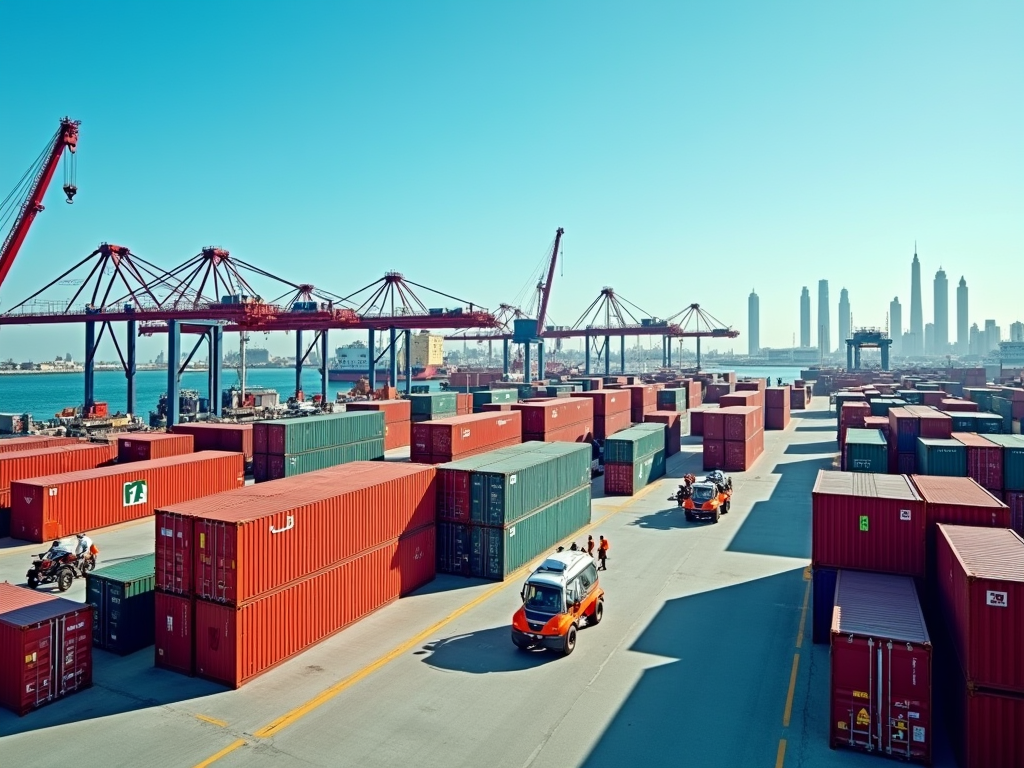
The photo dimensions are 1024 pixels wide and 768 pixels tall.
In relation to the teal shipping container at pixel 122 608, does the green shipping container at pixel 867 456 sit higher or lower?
higher

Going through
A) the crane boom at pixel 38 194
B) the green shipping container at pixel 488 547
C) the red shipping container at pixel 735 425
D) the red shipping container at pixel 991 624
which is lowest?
the green shipping container at pixel 488 547

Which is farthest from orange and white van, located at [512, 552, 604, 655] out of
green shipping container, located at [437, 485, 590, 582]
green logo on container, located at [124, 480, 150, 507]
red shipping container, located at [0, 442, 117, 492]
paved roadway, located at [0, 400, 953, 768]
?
red shipping container, located at [0, 442, 117, 492]

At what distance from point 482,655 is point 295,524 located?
5674 millimetres

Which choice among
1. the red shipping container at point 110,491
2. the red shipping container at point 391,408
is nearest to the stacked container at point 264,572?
the red shipping container at point 110,491

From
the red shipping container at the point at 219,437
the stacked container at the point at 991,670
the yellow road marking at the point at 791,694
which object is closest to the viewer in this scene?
the stacked container at the point at 991,670

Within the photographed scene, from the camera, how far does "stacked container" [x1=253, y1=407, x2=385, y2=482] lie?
1347 inches

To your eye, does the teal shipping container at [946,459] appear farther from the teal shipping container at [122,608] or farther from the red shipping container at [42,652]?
the red shipping container at [42,652]

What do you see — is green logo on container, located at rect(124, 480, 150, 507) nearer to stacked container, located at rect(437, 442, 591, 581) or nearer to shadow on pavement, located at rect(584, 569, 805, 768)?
stacked container, located at rect(437, 442, 591, 581)

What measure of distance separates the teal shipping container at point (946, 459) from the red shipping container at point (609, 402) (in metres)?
25.7

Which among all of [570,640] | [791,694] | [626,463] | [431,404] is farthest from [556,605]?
[431,404]

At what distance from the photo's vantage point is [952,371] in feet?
484

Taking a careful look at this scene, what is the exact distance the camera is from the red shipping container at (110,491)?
26.8m

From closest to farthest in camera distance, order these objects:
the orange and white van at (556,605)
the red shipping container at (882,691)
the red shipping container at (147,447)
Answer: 1. the red shipping container at (882,691)
2. the orange and white van at (556,605)
3. the red shipping container at (147,447)

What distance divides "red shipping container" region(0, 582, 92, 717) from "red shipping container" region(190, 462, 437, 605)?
8.74ft
